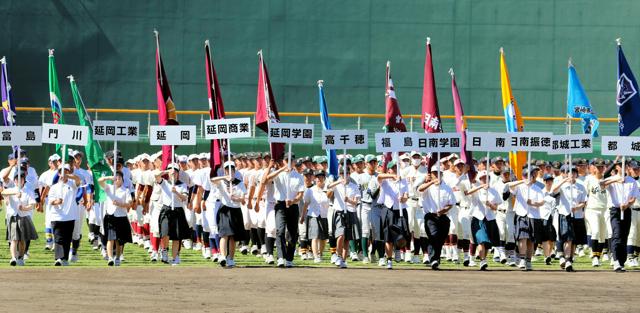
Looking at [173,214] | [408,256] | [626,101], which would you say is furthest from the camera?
[408,256]

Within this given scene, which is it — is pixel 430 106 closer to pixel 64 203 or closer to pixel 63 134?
pixel 63 134

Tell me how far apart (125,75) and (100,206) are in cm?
1722

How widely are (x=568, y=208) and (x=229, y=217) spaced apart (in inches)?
250

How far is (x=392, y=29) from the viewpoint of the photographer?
148 feet

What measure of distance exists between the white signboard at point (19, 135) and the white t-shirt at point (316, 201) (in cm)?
491

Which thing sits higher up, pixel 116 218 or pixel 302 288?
pixel 116 218

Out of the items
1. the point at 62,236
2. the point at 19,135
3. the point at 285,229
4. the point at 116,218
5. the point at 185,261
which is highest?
the point at 19,135

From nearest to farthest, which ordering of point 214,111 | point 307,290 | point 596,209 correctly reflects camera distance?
point 307,290 → point 214,111 → point 596,209

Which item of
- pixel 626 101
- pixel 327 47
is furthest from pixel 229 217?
Result: pixel 327 47

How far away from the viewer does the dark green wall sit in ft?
144

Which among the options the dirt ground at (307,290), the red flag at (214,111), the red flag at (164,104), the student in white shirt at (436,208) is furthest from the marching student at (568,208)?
the red flag at (164,104)

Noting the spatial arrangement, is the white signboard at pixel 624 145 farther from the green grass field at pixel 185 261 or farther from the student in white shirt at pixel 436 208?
the student in white shirt at pixel 436 208

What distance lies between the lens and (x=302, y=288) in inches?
787

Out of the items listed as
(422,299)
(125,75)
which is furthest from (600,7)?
(422,299)
